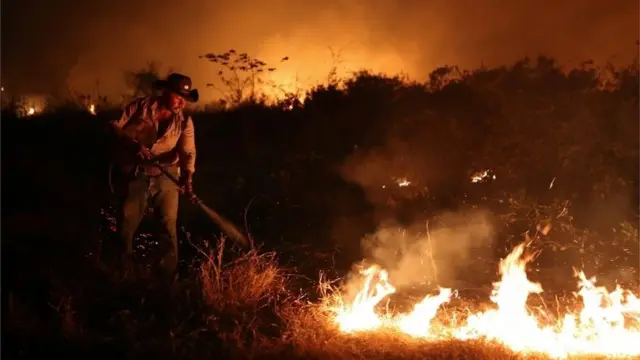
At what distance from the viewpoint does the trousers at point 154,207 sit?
5332 millimetres

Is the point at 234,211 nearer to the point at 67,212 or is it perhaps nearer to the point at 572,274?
the point at 67,212

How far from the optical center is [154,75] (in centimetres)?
1409

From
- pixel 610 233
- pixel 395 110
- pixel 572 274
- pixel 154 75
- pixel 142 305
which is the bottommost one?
pixel 142 305

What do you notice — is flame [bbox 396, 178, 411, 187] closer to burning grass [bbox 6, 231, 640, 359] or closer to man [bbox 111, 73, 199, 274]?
burning grass [bbox 6, 231, 640, 359]

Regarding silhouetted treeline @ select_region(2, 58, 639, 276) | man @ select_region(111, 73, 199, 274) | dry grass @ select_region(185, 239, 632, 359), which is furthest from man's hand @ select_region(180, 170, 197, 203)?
silhouetted treeline @ select_region(2, 58, 639, 276)

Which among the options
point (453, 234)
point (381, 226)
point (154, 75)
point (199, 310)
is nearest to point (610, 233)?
point (453, 234)

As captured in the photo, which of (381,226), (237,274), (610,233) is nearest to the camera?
(237,274)

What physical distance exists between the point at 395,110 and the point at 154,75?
6705 mm

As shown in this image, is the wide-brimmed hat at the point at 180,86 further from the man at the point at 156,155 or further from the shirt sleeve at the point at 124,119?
the shirt sleeve at the point at 124,119

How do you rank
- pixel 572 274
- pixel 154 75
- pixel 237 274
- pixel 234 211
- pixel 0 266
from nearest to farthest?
pixel 237 274 < pixel 0 266 < pixel 572 274 < pixel 234 211 < pixel 154 75

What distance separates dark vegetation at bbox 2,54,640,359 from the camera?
4.38m

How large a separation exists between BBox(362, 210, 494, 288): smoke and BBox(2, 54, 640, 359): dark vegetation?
188 mm

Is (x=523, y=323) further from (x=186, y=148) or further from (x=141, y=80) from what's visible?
(x=141, y=80)

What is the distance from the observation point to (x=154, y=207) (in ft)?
18.1
